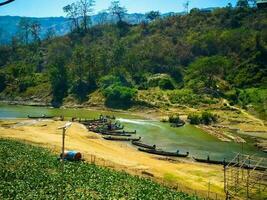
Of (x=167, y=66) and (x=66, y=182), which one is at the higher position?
(x=167, y=66)

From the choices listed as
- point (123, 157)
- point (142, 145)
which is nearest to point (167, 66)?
point (142, 145)

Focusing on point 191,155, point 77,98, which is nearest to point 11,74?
point 77,98

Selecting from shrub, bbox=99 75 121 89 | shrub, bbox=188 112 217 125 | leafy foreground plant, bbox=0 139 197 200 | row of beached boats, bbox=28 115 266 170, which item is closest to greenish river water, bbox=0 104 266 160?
row of beached boats, bbox=28 115 266 170

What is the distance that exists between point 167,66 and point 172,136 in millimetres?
61685

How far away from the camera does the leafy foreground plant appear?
138 ft

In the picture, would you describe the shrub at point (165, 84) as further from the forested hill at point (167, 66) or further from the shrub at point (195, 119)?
the shrub at point (195, 119)

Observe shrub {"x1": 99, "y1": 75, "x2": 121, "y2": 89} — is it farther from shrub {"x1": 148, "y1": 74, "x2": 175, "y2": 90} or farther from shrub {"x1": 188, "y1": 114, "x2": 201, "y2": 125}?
shrub {"x1": 188, "y1": 114, "x2": 201, "y2": 125}

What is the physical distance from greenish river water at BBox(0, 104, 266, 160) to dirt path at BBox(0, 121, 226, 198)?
721cm

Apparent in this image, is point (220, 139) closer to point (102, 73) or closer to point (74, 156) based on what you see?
point (74, 156)

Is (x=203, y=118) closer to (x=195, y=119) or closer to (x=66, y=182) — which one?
(x=195, y=119)

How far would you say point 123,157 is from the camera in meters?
64.1

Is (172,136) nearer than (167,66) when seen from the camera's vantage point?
Yes

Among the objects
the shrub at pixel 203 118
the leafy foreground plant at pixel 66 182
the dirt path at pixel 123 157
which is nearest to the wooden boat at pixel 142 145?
the dirt path at pixel 123 157

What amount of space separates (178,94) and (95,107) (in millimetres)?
24102
